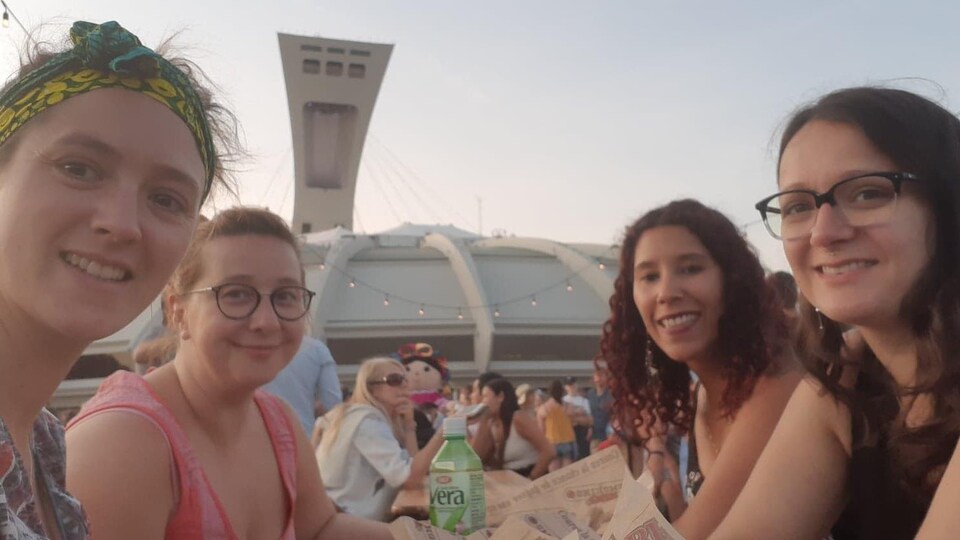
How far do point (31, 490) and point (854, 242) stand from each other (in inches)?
49.1

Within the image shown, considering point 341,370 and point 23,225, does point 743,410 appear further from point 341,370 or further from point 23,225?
point 341,370

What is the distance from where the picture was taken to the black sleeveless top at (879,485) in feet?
4.54

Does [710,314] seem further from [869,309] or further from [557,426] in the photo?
[557,426]

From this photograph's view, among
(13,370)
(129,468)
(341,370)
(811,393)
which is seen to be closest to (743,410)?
(811,393)

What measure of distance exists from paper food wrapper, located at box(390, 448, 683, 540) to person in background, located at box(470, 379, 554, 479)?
4414mm

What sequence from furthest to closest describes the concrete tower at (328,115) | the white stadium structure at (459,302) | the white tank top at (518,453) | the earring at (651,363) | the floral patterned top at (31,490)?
the concrete tower at (328,115), the white stadium structure at (459,302), the white tank top at (518,453), the earring at (651,363), the floral patterned top at (31,490)

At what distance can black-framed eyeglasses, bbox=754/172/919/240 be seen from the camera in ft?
4.20

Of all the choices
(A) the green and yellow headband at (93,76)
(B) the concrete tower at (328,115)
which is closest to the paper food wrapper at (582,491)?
(A) the green and yellow headband at (93,76)

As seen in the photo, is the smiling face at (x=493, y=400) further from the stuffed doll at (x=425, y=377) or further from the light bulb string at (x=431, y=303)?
the light bulb string at (x=431, y=303)

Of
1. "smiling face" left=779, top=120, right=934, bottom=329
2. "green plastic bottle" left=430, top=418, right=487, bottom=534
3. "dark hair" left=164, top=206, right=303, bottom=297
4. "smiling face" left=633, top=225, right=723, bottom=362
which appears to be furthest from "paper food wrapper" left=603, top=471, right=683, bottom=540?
"smiling face" left=633, top=225, right=723, bottom=362

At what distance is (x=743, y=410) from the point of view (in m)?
2.18

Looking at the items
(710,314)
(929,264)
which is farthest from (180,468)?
(710,314)

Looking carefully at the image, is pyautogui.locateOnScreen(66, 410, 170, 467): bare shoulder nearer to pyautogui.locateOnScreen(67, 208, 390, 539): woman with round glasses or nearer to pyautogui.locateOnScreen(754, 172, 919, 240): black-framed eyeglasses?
pyautogui.locateOnScreen(67, 208, 390, 539): woman with round glasses

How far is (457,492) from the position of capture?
6.01ft
